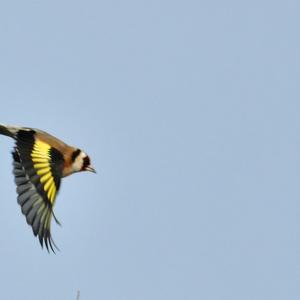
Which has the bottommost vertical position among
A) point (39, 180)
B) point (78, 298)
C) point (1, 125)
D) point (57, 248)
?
point (78, 298)

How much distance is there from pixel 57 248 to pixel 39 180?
1030 millimetres

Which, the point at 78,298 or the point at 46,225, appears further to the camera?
the point at 46,225

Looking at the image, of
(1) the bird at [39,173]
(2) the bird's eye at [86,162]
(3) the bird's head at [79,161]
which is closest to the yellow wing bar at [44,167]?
(1) the bird at [39,173]

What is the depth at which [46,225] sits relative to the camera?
9859 millimetres

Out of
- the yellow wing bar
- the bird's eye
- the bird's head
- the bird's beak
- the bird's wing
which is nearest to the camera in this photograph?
the bird's wing

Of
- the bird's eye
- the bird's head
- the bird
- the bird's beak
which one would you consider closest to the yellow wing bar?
the bird

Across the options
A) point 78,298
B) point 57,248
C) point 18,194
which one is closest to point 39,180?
point 18,194

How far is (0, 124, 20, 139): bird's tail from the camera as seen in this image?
10735 mm

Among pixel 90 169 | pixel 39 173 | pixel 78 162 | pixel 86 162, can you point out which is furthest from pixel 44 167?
pixel 90 169

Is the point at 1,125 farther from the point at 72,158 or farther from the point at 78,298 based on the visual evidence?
the point at 78,298

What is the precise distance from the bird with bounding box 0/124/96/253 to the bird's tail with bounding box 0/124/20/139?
0.17ft

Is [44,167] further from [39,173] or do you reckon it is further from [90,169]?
[90,169]

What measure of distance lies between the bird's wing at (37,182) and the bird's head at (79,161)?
39cm

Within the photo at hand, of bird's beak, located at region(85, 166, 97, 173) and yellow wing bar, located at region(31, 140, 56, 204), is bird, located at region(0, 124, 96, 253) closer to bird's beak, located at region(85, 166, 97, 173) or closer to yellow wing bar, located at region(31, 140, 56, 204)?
yellow wing bar, located at region(31, 140, 56, 204)
